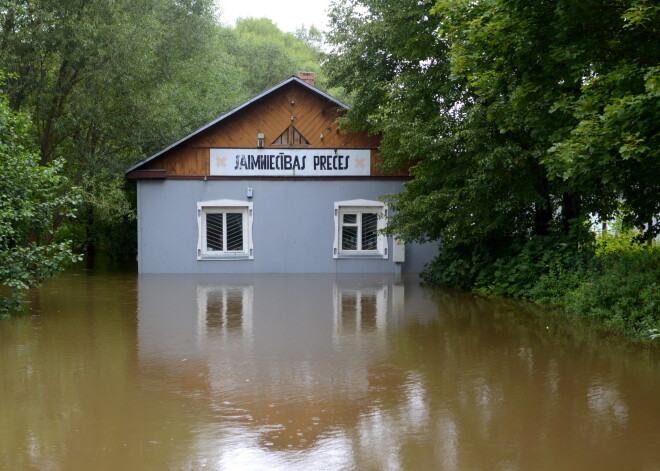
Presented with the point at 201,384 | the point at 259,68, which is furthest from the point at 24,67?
the point at 259,68

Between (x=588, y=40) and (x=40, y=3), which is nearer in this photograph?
(x=588, y=40)

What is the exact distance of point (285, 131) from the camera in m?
21.2

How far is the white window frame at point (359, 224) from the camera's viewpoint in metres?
21.4

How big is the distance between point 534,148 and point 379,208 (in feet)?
24.7

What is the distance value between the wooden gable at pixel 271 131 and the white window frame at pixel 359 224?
37.8 inches

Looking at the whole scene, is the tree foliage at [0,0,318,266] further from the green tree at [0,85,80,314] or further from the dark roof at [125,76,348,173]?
the green tree at [0,85,80,314]

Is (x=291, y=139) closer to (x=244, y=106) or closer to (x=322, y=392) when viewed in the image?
(x=244, y=106)

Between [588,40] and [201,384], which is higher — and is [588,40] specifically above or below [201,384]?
above

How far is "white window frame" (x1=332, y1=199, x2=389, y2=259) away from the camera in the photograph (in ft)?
70.1

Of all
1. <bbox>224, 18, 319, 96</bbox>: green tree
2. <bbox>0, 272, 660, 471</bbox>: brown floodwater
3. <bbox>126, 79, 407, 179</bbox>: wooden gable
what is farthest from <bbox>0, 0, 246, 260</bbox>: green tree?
<bbox>224, 18, 319, 96</bbox>: green tree

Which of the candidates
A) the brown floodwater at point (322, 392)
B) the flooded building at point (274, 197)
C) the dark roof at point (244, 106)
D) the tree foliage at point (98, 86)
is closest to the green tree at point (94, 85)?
the tree foliage at point (98, 86)

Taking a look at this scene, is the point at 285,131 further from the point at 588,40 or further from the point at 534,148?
the point at 588,40

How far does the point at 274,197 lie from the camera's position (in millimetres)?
21281

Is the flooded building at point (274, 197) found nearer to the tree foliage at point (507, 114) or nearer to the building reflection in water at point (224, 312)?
the tree foliage at point (507, 114)
